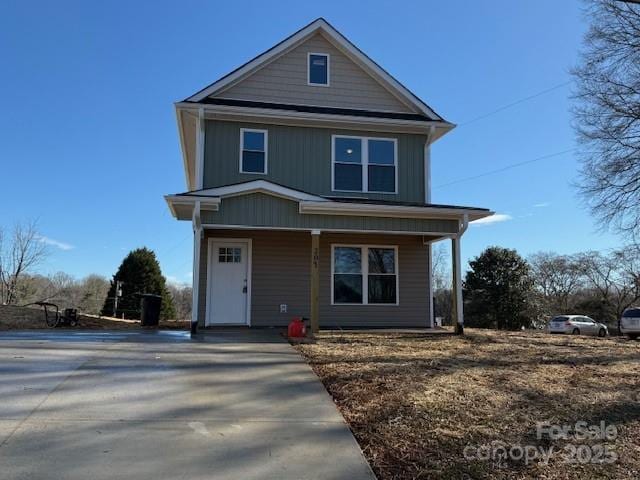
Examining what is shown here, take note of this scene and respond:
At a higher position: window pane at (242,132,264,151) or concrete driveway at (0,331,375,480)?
window pane at (242,132,264,151)

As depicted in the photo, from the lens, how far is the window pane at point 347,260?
1403 centimetres

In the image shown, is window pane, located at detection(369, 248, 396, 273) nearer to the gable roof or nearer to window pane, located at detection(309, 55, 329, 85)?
the gable roof

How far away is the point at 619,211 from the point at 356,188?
39.9 feet

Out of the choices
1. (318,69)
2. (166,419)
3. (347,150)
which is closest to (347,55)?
(318,69)

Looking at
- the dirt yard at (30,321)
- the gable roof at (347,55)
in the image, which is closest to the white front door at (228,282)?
the dirt yard at (30,321)

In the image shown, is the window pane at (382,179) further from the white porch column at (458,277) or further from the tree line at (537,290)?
the tree line at (537,290)

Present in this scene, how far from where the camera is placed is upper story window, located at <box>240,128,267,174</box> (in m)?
13.4

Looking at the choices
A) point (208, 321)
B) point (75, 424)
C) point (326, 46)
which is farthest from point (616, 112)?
point (75, 424)

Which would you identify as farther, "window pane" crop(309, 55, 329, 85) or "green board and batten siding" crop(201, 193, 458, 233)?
"window pane" crop(309, 55, 329, 85)

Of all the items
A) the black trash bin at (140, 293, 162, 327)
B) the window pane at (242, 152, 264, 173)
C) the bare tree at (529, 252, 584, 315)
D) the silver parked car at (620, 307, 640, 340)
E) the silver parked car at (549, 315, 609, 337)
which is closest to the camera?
the window pane at (242, 152, 264, 173)

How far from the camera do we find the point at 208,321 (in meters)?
13.0

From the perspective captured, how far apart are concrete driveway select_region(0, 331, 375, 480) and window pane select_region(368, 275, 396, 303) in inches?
260

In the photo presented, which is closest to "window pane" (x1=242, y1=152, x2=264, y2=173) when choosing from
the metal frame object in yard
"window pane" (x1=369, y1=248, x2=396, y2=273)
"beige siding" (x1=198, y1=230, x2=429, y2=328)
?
"beige siding" (x1=198, y1=230, x2=429, y2=328)

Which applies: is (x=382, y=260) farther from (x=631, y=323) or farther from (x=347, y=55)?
(x=631, y=323)
